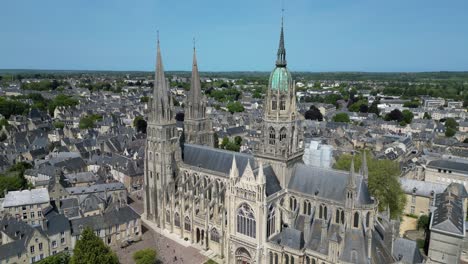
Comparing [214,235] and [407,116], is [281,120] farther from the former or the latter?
[407,116]

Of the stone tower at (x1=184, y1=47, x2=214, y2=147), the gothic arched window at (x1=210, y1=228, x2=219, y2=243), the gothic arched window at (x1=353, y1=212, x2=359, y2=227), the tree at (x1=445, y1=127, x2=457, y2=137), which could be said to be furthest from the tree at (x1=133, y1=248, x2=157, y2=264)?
the tree at (x1=445, y1=127, x2=457, y2=137)

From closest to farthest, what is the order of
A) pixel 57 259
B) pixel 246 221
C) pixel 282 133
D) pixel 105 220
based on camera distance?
pixel 57 259 → pixel 246 221 → pixel 282 133 → pixel 105 220

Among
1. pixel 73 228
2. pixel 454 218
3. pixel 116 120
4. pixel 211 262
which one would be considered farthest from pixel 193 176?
pixel 116 120

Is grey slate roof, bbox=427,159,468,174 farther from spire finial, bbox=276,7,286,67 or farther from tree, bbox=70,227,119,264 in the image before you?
tree, bbox=70,227,119,264

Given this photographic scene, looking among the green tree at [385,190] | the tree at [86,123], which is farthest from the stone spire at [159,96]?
the tree at [86,123]

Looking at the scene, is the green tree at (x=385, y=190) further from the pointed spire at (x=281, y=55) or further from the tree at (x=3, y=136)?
the tree at (x=3, y=136)

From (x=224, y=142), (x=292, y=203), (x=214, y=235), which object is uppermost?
(x=292, y=203)

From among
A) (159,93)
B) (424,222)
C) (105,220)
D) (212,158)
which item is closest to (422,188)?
(424,222)
